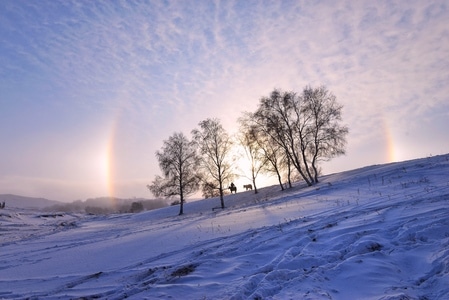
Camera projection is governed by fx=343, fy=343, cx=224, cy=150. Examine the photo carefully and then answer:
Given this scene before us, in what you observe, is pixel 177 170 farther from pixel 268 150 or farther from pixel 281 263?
pixel 281 263

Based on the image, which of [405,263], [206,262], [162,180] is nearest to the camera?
[405,263]

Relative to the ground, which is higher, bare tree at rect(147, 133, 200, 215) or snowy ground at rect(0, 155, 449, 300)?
bare tree at rect(147, 133, 200, 215)

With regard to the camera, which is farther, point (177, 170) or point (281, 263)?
point (177, 170)

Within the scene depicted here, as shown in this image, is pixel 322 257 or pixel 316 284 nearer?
pixel 316 284

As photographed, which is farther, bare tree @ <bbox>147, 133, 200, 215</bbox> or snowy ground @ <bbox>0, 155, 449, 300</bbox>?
bare tree @ <bbox>147, 133, 200, 215</bbox>

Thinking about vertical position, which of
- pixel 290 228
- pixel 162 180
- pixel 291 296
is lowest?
pixel 291 296

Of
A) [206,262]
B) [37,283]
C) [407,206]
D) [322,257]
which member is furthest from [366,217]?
[37,283]

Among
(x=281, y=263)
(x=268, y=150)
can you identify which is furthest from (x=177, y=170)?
(x=281, y=263)

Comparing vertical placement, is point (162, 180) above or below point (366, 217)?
above

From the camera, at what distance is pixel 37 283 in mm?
8531

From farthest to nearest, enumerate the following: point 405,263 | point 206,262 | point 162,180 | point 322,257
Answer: point 162,180, point 206,262, point 322,257, point 405,263

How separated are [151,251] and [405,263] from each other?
7181mm

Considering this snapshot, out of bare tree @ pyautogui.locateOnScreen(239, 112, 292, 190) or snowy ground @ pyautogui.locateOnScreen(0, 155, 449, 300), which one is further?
bare tree @ pyautogui.locateOnScreen(239, 112, 292, 190)

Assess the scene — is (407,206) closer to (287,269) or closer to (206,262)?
(287,269)
